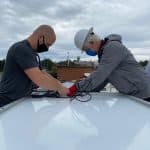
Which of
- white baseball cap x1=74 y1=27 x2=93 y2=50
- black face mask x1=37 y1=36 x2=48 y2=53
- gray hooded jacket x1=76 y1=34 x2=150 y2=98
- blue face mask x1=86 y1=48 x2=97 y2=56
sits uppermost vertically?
white baseball cap x1=74 y1=27 x2=93 y2=50

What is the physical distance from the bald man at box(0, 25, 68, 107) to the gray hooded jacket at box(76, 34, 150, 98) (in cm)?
31

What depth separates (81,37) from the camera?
3.49 metres

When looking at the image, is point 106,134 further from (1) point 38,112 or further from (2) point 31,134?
(1) point 38,112

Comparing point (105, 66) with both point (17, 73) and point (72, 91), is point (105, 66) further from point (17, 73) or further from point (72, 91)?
point (17, 73)

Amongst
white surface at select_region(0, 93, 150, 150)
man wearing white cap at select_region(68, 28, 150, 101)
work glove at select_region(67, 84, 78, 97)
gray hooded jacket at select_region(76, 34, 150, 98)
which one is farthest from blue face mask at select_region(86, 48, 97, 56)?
white surface at select_region(0, 93, 150, 150)

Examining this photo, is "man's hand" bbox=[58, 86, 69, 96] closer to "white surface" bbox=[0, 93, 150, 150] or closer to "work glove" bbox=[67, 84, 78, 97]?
"work glove" bbox=[67, 84, 78, 97]

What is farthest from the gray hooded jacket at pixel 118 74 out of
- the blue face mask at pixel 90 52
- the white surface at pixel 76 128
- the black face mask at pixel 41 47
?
the white surface at pixel 76 128

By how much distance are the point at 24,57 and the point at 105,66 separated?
680 millimetres

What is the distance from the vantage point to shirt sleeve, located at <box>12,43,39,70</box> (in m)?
3.13

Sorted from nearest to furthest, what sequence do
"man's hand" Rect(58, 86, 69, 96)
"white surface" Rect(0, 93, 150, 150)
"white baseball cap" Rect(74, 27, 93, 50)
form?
"white surface" Rect(0, 93, 150, 150) < "man's hand" Rect(58, 86, 69, 96) < "white baseball cap" Rect(74, 27, 93, 50)

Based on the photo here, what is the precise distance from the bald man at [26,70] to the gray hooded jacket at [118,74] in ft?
1.01

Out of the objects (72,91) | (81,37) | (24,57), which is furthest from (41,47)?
(72,91)

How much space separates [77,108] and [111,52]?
118 centimetres

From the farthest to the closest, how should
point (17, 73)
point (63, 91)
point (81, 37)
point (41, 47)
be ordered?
point (81, 37)
point (41, 47)
point (17, 73)
point (63, 91)
